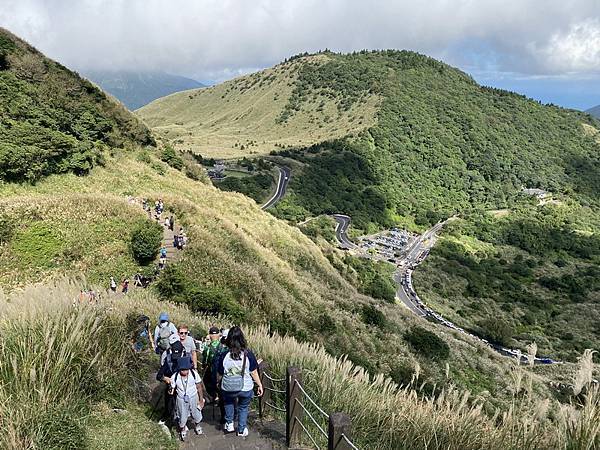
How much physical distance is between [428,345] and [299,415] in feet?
59.7

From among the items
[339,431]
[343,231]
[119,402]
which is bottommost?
Answer: [343,231]

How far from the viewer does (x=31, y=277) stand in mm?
14781

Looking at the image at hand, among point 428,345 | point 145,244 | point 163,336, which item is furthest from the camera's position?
point 428,345

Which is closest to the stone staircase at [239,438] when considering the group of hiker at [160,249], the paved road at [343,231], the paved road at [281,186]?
the group of hiker at [160,249]

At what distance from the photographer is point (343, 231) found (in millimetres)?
95812

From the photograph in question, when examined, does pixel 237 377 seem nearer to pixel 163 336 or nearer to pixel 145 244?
pixel 163 336

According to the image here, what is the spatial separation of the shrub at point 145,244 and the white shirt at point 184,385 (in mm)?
11314

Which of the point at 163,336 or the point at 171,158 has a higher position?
the point at 171,158

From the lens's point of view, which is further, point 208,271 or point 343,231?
point 343,231

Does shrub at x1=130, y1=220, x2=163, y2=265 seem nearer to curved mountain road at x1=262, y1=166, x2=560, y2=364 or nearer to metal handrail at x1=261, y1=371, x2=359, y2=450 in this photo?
metal handrail at x1=261, y1=371, x2=359, y2=450

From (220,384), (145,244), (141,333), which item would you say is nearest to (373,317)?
(145,244)

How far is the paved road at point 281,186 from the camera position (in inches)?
A: 3490

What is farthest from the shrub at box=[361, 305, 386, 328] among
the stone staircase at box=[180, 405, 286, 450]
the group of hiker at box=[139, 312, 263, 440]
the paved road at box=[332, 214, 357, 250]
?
the paved road at box=[332, 214, 357, 250]

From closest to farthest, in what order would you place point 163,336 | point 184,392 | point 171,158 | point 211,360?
point 184,392
point 211,360
point 163,336
point 171,158
